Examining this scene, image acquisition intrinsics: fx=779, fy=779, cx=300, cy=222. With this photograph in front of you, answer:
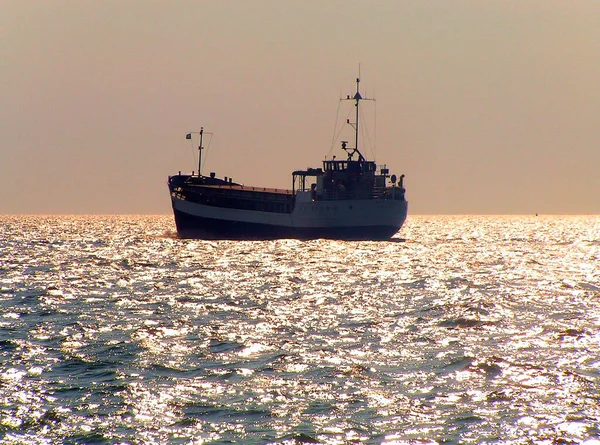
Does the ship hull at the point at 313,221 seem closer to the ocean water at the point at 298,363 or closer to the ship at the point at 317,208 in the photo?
the ship at the point at 317,208

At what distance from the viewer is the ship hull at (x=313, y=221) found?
9562 cm

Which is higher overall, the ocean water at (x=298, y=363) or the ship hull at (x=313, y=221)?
the ship hull at (x=313, y=221)

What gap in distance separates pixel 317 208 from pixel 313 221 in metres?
1.68

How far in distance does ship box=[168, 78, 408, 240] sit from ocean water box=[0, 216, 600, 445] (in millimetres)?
54189

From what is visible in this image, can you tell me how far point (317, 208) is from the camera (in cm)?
9581

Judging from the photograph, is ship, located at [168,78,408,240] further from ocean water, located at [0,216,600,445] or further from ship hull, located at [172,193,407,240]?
ocean water, located at [0,216,600,445]

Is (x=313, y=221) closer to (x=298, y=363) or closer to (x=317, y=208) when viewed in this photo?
(x=317, y=208)

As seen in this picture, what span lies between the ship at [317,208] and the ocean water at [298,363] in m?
54.2

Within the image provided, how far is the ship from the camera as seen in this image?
95.8 meters

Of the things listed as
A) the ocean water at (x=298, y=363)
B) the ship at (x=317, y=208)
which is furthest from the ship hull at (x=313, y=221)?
the ocean water at (x=298, y=363)

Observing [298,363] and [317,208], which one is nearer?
[298,363]

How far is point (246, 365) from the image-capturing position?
20.2m

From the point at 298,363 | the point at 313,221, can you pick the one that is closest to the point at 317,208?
the point at 313,221

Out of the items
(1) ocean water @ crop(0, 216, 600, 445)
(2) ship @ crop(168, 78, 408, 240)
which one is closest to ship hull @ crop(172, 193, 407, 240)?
(2) ship @ crop(168, 78, 408, 240)
